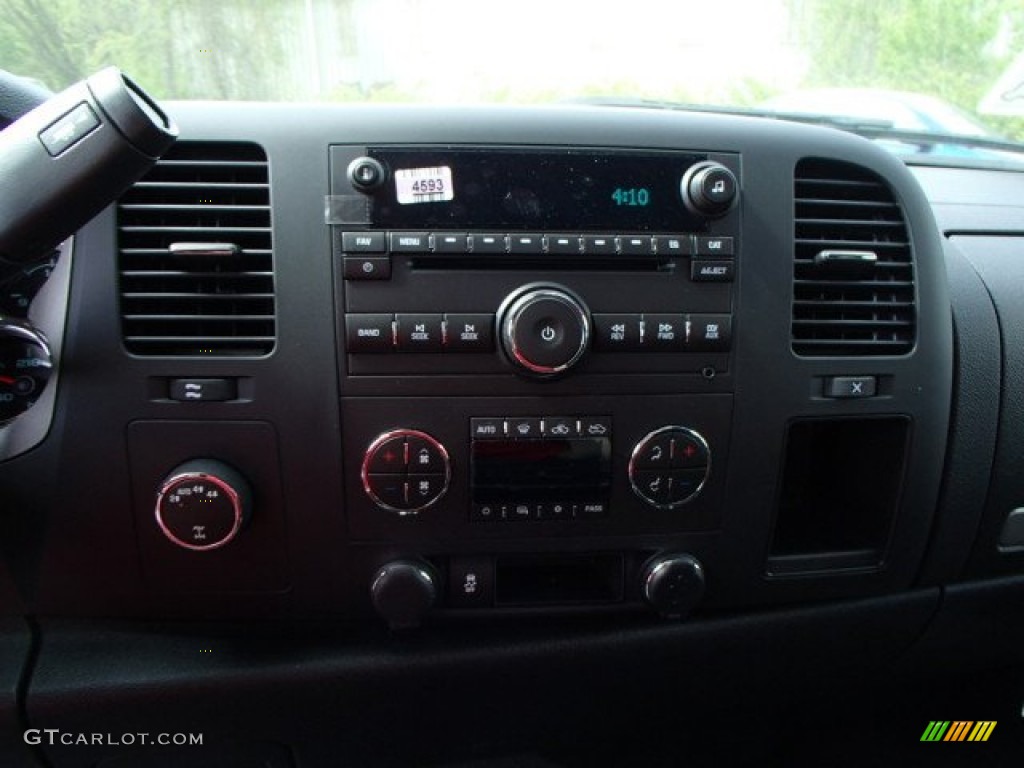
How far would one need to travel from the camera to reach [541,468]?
1.07 m

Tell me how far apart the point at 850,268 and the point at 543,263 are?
1.51 feet

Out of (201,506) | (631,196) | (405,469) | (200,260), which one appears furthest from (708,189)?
(201,506)

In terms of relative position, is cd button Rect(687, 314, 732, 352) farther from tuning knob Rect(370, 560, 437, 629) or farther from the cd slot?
tuning knob Rect(370, 560, 437, 629)

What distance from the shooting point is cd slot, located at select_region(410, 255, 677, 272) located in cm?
100

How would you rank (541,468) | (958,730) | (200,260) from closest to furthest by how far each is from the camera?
1. (200,260)
2. (541,468)
3. (958,730)

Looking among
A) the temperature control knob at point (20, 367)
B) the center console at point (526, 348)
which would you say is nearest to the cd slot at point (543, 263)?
the center console at point (526, 348)

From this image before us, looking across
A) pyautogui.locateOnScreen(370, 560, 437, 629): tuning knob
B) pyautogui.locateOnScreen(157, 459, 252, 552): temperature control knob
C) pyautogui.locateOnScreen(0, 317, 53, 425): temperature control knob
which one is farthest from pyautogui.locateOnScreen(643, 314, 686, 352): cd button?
pyautogui.locateOnScreen(0, 317, 53, 425): temperature control knob

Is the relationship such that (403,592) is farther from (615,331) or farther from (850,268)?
Result: (850,268)

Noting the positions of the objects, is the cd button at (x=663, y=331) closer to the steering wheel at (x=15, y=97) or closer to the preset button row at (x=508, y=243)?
the preset button row at (x=508, y=243)

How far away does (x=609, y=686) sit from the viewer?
1.24 meters

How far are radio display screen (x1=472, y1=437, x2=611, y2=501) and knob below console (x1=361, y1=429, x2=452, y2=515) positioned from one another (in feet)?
0.17

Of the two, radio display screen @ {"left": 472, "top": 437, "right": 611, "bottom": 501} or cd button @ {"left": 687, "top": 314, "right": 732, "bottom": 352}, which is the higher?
cd button @ {"left": 687, "top": 314, "right": 732, "bottom": 352}

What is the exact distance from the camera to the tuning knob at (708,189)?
3.34 ft

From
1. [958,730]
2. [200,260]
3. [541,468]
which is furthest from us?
[958,730]
